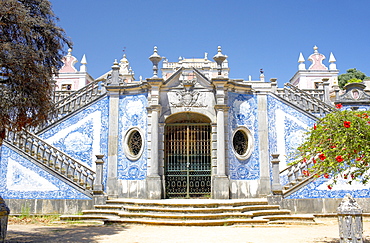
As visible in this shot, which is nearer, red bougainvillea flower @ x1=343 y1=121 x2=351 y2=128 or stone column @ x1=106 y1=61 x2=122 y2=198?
red bougainvillea flower @ x1=343 y1=121 x2=351 y2=128

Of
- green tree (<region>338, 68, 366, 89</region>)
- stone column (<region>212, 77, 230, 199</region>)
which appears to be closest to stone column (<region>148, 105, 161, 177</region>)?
stone column (<region>212, 77, 230, 199</region>)

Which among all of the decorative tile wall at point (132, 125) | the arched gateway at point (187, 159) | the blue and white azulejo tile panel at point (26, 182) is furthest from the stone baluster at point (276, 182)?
the blue and white azulejo tile panel at point (26, 182)

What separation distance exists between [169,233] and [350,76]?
34368 millimetres

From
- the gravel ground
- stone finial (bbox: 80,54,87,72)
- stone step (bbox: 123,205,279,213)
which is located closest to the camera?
the gravel ground

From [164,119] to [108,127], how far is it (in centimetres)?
216

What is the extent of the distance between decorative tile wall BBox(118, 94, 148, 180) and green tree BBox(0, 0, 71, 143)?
5.67m

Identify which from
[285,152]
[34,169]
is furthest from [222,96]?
[34,169]

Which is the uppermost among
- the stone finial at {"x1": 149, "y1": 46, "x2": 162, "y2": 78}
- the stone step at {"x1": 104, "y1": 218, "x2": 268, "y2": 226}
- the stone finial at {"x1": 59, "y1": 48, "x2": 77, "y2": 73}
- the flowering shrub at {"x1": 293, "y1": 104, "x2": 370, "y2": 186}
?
the stone finial at {"x1": 59, "y1": 48, "x2": 77, "y2": 73}

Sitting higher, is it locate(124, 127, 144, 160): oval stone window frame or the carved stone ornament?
the carved stone ornament

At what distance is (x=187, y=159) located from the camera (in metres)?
13.0

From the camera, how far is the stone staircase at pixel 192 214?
10094 mm

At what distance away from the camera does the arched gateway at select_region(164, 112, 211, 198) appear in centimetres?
1305

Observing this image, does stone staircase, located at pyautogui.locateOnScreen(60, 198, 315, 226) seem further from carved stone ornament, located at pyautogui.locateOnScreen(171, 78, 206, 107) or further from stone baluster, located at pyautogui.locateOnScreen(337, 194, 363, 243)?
stone baluster, located at pyautogui.locateOnScreen(337, 194, 363, 243)

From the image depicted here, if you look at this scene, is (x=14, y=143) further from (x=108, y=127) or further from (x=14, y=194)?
(x=108, y=127)
